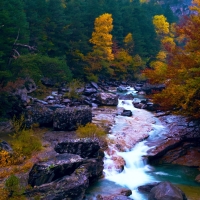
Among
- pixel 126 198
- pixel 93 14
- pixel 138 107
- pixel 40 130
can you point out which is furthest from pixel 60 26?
pixel 126 198

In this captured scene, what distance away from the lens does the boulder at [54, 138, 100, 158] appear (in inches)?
558

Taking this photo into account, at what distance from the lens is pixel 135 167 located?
53.0 feet

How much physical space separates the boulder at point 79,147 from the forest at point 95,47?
543 centimetres

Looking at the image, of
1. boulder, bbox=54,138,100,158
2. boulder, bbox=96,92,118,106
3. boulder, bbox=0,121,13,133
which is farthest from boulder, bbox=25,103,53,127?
boulder, bbox=96,92,118,106

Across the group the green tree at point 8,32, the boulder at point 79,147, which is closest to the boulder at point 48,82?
the green tree at point 8,32

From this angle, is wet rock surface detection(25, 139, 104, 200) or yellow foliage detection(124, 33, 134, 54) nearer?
wet rock surface detection(25, 139, 104, 200)

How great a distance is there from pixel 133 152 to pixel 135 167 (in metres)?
1.53

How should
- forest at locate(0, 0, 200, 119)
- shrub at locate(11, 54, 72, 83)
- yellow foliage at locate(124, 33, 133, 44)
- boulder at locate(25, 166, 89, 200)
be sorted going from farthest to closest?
yellow foliage at locate(124, 33, 133, 44)
shrub at locate(11, 54, 72, 83)
forest at locate(0, 0, 200, 119)
boulder at locate(25, 166, 89, 200)

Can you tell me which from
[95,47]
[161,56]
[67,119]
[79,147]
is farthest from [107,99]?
[161,56]

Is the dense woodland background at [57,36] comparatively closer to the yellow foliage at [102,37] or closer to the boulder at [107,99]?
the yellow foliage at [102,37]

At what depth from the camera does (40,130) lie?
62.7 ft

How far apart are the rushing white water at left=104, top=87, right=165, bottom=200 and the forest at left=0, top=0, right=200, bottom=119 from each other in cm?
331

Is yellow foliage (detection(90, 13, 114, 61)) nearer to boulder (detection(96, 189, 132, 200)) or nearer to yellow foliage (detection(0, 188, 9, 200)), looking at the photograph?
boulder (detection(96, 189, 132, 200))

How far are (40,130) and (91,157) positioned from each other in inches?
239
